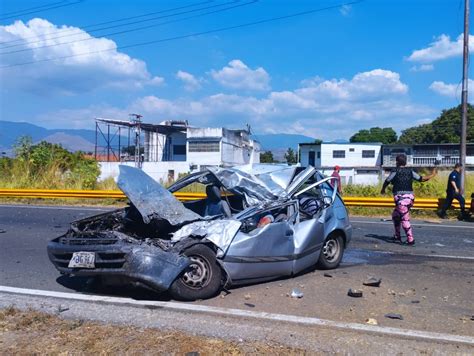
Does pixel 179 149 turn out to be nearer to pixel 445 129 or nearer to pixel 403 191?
pixel 445 129

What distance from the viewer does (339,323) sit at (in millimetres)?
4156

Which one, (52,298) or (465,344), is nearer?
(465,344)

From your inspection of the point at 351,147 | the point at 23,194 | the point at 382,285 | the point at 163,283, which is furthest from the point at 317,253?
the point at 351,147

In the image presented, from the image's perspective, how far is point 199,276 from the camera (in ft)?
16.4

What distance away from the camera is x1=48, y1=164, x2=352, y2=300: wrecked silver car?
15.7 ft

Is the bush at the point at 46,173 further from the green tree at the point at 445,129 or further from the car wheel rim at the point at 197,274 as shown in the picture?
the green tree at the point at 445,129

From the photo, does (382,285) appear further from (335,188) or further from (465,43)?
(465,43)

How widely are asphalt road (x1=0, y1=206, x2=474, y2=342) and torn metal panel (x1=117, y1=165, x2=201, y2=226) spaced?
34.7 inches

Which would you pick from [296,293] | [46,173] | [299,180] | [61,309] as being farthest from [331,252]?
[46,173]

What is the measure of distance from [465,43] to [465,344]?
15.9 meters

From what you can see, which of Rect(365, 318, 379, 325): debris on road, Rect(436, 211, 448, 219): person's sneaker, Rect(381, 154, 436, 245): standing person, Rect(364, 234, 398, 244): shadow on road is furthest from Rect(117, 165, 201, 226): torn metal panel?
Rect(436, 211, 448, 219): person's sneaker

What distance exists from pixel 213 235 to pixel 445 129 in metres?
89.7

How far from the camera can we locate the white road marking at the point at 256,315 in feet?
12.6

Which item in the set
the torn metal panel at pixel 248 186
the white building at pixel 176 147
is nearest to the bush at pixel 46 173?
the torn metal panel at pixel 248 186
